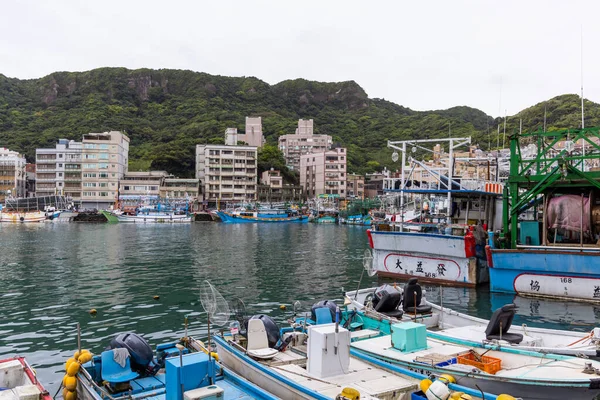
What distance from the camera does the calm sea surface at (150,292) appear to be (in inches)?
747

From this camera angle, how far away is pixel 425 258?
2983 centimetres

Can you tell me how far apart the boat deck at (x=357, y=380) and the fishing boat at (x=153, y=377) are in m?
0.84

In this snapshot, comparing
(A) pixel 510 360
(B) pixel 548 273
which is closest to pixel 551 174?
(B) pixel 548 273

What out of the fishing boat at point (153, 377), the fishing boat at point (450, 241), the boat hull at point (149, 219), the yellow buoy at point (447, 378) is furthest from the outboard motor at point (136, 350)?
the boat hull at point (149, 219)

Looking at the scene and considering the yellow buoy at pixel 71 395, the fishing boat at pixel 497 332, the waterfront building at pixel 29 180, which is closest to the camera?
the yellow buoy at pixel 71 395

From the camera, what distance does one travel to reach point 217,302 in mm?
12750

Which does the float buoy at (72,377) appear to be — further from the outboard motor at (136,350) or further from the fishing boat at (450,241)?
the fishing boat at (450,241)

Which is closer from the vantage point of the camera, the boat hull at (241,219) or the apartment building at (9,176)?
the boat hull at (241,219)

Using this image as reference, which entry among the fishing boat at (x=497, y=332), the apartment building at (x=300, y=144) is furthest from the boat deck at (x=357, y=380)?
the apartment building at (x=300, y=144)

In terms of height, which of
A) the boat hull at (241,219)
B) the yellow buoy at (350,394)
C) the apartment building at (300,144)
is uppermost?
the apartment building at (300,144)

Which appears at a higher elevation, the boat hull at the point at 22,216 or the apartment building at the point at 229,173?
the apartment building at the point at 229,173

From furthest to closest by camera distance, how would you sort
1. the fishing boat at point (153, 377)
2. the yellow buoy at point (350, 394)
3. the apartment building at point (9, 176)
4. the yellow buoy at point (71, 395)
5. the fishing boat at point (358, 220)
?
1. the apartment building at point (9, 176)
2. the fishing boat at point (358, 220)
3. the yellow buoy at point (71, 395)
4. the fishing boat at point (153, 377)
5. the yellow buoy at point (350, 394)

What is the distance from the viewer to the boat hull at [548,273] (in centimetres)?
2267

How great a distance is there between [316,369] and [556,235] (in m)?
21.2
